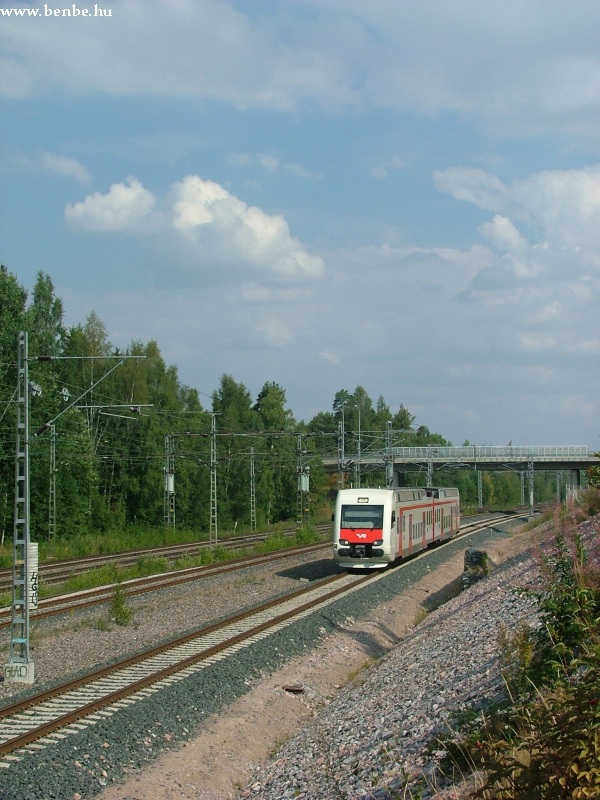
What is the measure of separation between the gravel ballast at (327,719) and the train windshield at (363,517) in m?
11.3

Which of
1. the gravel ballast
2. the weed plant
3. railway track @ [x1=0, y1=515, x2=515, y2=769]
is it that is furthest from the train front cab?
the weed plant

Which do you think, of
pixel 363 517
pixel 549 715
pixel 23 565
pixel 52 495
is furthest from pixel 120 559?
pixel 549 715

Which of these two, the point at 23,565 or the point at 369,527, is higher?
the point at 23,565

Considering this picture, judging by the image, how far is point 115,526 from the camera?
60.1 m

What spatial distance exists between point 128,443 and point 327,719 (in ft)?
189

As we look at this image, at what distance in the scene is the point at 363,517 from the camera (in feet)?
98.3

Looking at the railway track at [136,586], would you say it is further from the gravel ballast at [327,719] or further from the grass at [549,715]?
the grass at [549,715]

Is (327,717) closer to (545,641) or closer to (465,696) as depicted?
(465,696)

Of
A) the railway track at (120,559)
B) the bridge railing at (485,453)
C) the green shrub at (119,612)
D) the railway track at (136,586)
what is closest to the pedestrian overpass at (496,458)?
the bridge railing at (485,453)

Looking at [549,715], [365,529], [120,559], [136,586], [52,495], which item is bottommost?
[120,559]

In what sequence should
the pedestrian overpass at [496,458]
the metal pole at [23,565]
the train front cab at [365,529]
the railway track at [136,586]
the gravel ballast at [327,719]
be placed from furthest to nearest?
1. the pedestrian overpass at [496,458]
2. the train front cab at [365,529]
3. the railway track at [136,586]
4. the metal pole at [23,565]
5. the gravel ballast at [327,719]

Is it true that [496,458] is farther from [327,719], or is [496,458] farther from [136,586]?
[327,719]

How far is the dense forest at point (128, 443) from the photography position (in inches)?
1892

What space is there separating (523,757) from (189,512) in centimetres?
6307
